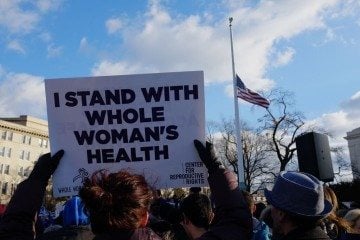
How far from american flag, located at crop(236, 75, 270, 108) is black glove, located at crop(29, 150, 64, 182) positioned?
66.7ft

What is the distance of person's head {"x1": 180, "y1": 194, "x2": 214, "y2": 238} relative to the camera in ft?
13.6

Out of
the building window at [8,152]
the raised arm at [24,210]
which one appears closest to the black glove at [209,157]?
the raised arm at [24,210]

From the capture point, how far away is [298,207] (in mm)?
2854

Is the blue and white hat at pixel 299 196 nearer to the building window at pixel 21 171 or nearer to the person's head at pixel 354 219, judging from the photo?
the person's head at pixel 354 219

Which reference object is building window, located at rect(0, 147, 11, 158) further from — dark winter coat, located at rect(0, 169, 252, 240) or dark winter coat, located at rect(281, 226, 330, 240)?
dark winter coat, located at rect(281, 226, 330, 240)

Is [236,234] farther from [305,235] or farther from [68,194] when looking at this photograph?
[68,194]

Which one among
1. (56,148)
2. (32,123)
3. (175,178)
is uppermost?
(32,123)

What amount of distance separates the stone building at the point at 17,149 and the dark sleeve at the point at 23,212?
81162mm

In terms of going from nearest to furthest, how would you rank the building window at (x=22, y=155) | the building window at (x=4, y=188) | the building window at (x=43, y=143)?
the building window at (x=4, y=188), the building window at (x=22, y=155), the building window at (x=43, y=143)

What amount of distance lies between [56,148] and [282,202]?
1850 millimetres

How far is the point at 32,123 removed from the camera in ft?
331

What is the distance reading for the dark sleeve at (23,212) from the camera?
262 centimetres

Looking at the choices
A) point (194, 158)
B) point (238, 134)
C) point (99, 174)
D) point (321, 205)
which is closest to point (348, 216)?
point (194, 158)

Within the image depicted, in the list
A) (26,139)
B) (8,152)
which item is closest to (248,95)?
(8,152)
